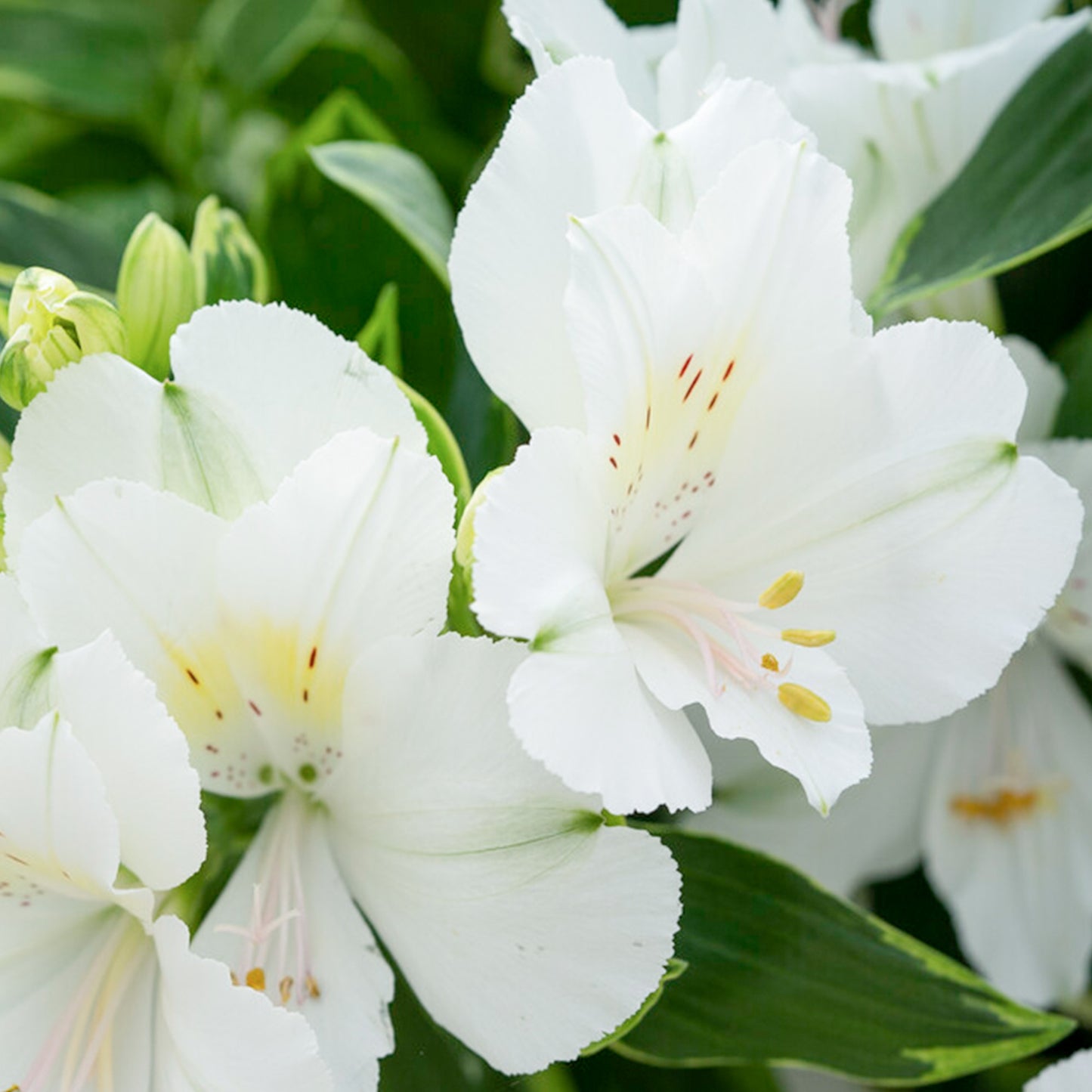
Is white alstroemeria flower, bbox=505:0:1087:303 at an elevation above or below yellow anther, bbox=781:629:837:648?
above

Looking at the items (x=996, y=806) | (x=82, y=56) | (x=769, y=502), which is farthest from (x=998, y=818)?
(x=82, y=56)

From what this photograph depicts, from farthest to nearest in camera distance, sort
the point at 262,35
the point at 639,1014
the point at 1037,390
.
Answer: the point at 262,35 → the point at 1037,390 → the point at 639,1014

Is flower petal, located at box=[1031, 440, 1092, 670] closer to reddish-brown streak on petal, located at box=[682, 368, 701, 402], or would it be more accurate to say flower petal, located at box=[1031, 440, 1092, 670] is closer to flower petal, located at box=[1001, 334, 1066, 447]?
flower petal, located at box=[1001, 334, 1066, 447]

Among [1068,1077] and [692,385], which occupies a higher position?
[692,385]

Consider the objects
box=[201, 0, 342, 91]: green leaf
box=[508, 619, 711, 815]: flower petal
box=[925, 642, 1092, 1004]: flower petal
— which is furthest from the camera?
box=[201, 0, 342, 91]: green leaf

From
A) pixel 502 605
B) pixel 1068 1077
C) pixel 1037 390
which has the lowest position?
pixel 1068 1077

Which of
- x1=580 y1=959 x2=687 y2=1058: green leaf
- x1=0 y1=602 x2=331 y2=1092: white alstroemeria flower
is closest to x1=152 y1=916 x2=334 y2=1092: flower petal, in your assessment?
x1=0 y1=602 x2=331 y2=1092: white alstroemeria flower

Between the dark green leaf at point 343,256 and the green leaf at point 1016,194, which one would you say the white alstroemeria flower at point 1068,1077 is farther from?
the dark green leaf at point 343,256

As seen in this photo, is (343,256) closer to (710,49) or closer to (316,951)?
(710,49)

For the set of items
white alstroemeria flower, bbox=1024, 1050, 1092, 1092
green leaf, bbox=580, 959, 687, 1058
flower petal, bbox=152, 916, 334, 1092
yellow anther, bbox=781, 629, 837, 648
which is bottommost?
white alstroemeria flower, bbox=1024, 1050, 1092, 1092
